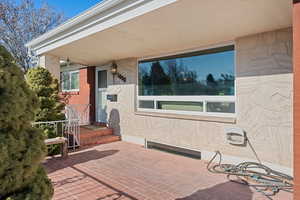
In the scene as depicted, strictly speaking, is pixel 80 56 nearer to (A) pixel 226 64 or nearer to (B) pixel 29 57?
(A) pixel 226 64

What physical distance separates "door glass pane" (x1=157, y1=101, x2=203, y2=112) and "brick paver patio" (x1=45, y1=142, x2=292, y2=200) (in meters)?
1.29

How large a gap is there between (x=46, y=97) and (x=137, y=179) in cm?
347

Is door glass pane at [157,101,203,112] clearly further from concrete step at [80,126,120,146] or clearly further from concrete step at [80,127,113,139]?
concrete step at [80,127,113,139]

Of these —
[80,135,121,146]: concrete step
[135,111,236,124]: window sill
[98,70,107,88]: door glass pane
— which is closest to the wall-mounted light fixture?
[98,70,107,88]: door glass pane

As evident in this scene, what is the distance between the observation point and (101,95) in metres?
8.48

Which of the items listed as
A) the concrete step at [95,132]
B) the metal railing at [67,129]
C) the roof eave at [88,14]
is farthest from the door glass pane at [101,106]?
the roof eave at [88,14]

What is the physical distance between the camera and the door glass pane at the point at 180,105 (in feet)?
17.2

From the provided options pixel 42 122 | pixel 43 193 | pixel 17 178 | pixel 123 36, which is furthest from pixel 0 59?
pixel 42 122

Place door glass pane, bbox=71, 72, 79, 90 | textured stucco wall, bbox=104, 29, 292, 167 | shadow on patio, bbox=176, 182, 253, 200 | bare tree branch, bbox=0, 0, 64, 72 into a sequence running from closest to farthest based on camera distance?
shadow on patio, bbox=176, 182, 253, 200, textured stucco wall, bbox=104, 29, 292, 167, door glass pane, bbox=71, 72, 79, 90, bare tree branch, bbox=0, 0, 64, 72

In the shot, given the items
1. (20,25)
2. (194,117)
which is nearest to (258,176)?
(194,117)

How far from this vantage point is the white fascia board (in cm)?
330

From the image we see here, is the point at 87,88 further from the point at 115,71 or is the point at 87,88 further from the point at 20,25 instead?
the point at 20,25

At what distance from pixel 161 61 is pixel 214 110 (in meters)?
2.27

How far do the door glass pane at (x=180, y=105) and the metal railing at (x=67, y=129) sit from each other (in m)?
2.61
